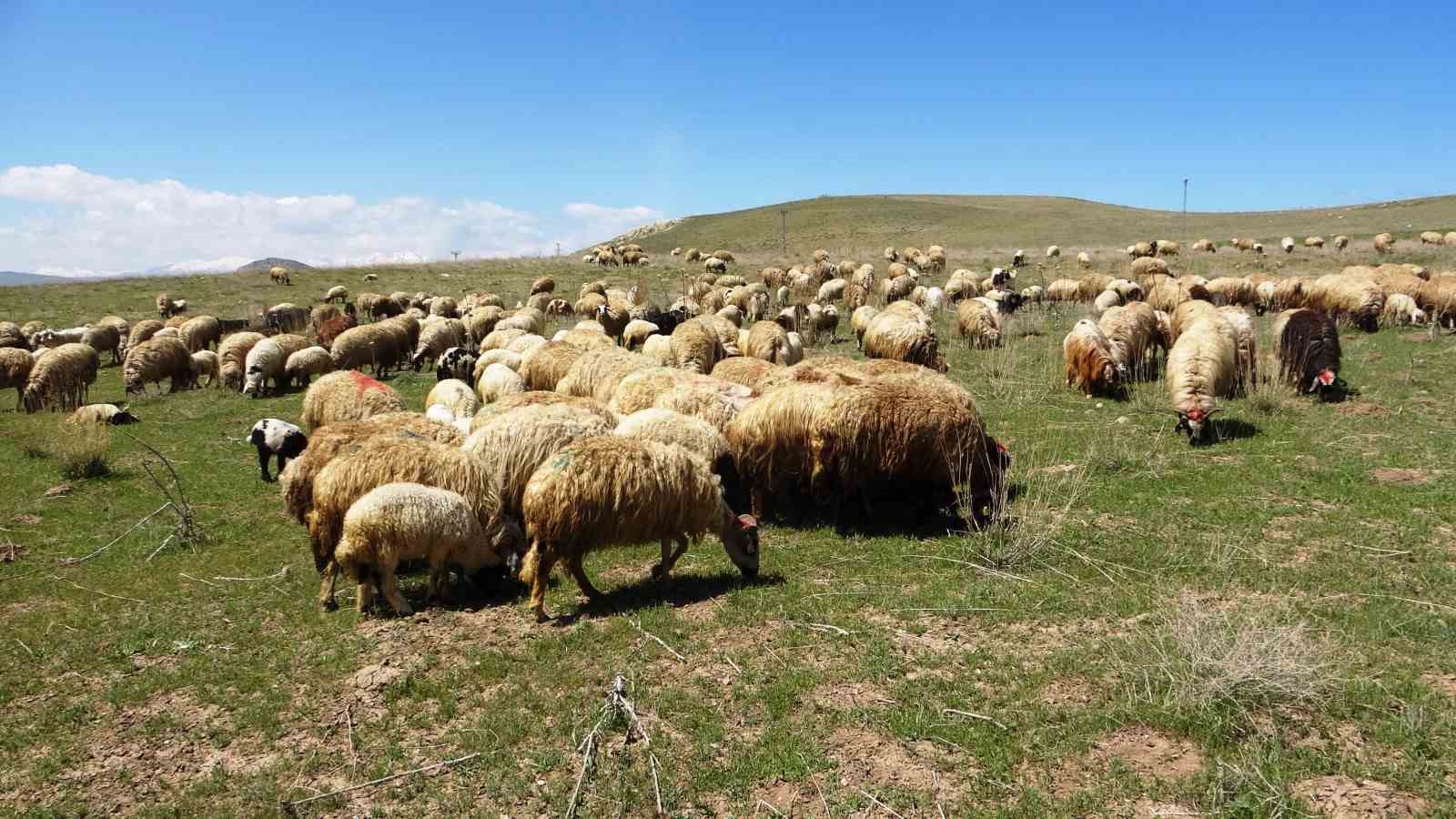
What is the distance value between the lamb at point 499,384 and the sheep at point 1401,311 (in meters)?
20.7

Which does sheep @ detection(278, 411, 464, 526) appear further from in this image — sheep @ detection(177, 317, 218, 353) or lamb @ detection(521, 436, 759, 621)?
sheep @ detection(177, 317, 218, 353)

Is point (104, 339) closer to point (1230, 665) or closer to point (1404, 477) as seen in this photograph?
point (1230, 665)

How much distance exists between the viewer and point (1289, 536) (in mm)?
7402

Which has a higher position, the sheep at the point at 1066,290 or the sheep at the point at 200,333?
the sheep at the point at 1066,290

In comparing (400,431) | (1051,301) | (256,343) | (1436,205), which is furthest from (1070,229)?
(400,431)

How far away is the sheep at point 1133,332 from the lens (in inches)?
601

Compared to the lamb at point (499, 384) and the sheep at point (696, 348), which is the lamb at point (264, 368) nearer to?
the lamb at point (499, 384)

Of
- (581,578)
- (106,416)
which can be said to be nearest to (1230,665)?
(581,578)

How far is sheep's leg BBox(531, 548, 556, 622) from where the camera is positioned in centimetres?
647

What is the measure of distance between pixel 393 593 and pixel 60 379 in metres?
16.7

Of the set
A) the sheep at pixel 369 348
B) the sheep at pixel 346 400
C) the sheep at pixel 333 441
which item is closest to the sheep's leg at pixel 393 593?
the sheep at pixel 333 441

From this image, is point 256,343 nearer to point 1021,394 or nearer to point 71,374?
point 71,374

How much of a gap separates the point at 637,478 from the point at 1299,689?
187 inches

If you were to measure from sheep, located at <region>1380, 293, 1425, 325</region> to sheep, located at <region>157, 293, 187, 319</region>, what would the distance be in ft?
130
